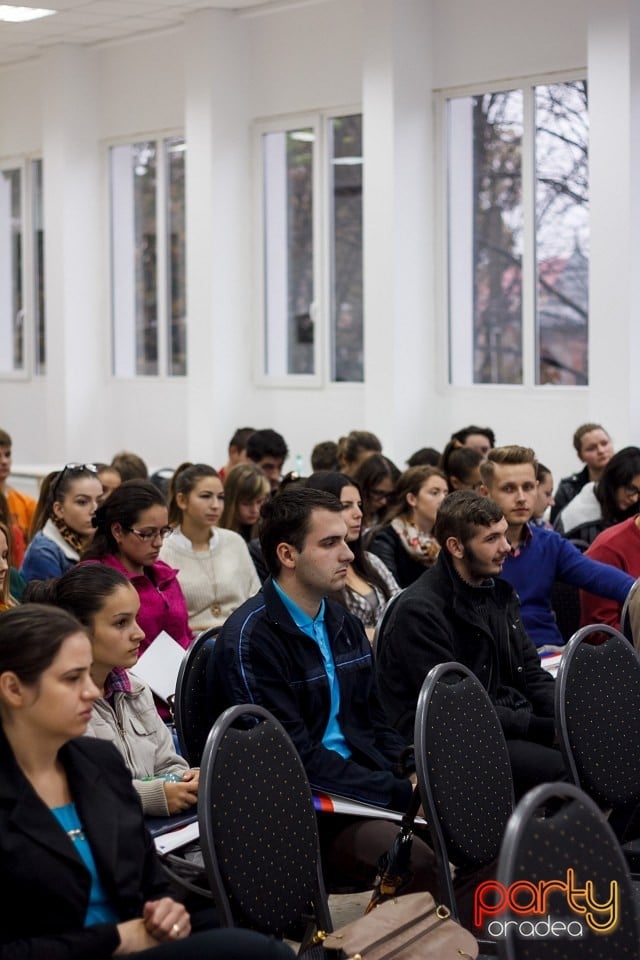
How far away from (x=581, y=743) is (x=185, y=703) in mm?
1041

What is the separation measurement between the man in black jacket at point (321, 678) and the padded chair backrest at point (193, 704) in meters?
0.19

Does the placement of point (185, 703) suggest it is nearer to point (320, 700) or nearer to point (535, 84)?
point (320, 700)

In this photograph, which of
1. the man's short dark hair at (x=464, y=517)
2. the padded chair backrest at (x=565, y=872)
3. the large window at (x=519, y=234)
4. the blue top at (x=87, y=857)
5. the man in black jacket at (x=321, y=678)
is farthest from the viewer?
the large window at (x=519, y=234)

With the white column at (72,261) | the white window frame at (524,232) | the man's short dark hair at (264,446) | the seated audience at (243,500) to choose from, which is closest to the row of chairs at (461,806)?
the seated audience at (243,500)

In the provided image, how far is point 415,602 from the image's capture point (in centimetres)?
385

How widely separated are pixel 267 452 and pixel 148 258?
→ 4.97 metres

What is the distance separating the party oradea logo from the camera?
7.32 ft

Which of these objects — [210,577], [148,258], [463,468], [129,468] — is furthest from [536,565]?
[148,258]

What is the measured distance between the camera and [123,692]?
130 inches

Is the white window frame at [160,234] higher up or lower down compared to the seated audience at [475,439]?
higher up

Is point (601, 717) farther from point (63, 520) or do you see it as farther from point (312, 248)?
point (312, 248)

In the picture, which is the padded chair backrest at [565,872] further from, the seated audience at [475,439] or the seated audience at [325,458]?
the seated audience at [325,458]

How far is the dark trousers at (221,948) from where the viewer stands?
2.46 meters

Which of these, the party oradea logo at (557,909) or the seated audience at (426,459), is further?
the seated audience at (426,459)
